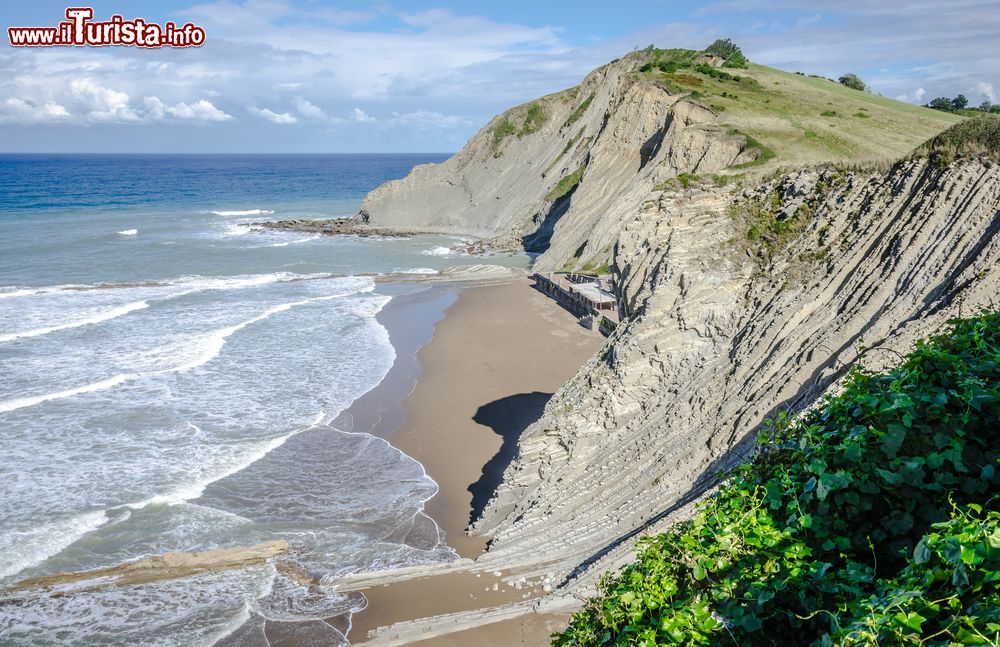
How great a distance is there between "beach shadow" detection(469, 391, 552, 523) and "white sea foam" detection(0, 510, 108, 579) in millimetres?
8771

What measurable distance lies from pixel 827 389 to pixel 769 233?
15.9 feet

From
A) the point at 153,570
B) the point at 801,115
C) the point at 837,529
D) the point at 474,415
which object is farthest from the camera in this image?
the point at 801,115

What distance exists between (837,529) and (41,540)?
17.1m

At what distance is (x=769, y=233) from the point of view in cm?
1477

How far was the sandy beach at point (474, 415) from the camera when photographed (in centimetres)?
1362

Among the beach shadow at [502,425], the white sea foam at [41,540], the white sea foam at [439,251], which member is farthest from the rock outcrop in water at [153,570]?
the white sea foam at [439,251]

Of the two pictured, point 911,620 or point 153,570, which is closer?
point 911,620

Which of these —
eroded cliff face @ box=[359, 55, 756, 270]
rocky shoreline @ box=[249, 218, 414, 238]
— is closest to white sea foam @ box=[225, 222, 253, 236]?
rocky shoreline @ box=[249, 218, 414, 238]

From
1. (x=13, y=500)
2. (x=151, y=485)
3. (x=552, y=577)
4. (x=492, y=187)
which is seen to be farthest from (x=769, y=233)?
(x=492, y=187)

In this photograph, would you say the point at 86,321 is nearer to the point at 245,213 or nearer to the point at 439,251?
the point at 439,251

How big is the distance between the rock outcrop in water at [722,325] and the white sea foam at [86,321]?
85.7 feet

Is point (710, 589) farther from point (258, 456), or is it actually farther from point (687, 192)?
point (258, 456)

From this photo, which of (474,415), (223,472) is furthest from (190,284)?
(223,472)

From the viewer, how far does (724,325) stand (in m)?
14.3
